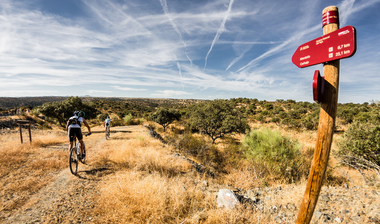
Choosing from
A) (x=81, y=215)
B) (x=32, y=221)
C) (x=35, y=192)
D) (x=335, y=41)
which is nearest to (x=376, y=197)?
(x=335, y=41)

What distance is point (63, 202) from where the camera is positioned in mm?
3691

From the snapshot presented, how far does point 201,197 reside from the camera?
161 inches

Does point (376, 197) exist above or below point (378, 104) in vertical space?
below

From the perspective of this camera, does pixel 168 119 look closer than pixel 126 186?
No

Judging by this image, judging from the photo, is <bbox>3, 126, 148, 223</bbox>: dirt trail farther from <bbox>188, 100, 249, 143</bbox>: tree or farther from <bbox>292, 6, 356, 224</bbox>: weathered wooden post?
<bbox>188, 100, 249, 143</bbox>: tree

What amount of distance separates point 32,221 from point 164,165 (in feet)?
12.5

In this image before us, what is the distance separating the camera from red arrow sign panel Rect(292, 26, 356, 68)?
159 centimetres

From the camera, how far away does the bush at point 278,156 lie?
681 cm

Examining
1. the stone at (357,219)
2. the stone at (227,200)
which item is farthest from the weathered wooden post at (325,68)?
the stone at (357,219)

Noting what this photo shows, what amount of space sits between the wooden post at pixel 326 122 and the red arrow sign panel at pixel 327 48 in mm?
166

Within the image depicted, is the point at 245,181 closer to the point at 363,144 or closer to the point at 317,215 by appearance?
the point at 317,215

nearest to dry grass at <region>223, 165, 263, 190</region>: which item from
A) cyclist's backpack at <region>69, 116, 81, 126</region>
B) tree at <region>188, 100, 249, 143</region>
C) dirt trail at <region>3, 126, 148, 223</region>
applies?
dirt trail at <region>3, 126, 148, 223</region>

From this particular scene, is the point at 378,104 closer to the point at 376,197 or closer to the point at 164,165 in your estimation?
the point at 376,197

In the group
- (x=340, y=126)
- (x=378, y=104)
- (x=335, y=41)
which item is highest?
(x=335, y=41)
